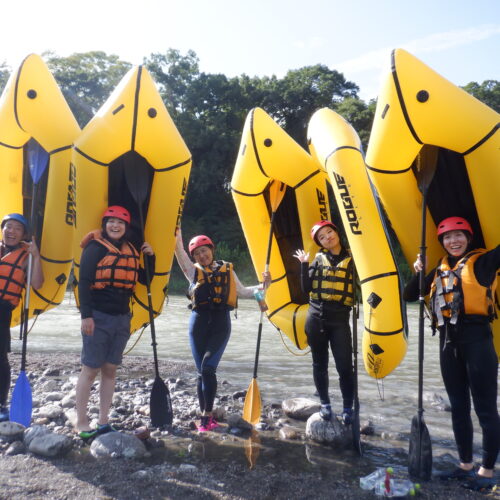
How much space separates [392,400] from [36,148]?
3.96 meters

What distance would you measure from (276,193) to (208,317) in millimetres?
1559

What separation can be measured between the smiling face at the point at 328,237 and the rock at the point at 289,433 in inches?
53.5

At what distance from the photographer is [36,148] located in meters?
4.12

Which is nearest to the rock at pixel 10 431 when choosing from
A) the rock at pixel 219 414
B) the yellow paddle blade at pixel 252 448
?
the rock at pixel 219 414

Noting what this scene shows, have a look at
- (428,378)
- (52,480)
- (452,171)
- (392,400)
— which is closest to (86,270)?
(52,480)

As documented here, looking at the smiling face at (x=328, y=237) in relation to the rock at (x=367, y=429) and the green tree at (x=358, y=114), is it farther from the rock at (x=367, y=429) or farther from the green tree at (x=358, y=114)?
the green tree at (x=358, y=114)

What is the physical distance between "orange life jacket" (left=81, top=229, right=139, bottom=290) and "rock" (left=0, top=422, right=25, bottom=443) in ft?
3.56

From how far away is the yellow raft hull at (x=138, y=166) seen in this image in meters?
3.63

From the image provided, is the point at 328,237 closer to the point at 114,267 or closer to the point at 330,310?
the point at 330,310

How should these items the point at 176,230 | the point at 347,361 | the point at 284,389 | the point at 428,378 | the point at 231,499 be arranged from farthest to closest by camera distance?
the point at 428,378 < the point at 284,389 < the point at 176,230 < the point at 347,361 < the point at 231,499

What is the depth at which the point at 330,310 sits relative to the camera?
3.24 meters

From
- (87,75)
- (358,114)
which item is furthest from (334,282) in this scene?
(87,75)

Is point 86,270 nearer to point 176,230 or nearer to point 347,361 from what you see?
point 176,230

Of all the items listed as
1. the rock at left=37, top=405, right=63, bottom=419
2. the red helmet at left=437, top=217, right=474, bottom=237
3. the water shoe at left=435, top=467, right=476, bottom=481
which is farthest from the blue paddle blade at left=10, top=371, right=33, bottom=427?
the red helmet at left=437, top=217, right=474, bottom=237
